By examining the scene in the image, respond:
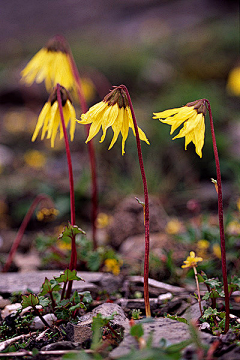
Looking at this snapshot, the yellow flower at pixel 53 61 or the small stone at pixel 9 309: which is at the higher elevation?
the yellow flower at pixel 53 61

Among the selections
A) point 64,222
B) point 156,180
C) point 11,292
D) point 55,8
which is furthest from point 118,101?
point 55,8

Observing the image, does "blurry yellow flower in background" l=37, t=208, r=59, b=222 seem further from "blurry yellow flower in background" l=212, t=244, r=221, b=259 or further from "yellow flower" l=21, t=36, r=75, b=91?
"blurry yellow flower in background" l=212, t=244, r=221, b=259

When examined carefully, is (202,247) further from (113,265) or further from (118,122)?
(118,122)

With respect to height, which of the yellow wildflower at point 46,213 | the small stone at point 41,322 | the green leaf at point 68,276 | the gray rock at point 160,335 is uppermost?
the yellow wildflower at point 46,213

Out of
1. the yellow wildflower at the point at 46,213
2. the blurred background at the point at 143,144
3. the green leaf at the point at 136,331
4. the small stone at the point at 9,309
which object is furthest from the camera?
the blurred background at the point at 143,144

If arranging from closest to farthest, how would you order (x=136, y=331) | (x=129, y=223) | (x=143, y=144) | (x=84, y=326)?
1. (x=136, y=331)
2. (x=84, y=326)
3. (x=129, y=223)
4. (x=143, y=144)

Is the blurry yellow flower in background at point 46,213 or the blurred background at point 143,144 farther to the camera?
the blurred background at point 143,144

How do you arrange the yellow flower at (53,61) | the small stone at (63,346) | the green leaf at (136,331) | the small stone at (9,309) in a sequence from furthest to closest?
the yellow flower at (53,61) → the small stone at (9,309) → the small stone at (63,346) → the green leaf at (136,331)

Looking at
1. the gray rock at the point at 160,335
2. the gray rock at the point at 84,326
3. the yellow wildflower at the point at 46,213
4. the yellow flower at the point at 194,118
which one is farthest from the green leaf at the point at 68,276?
the yellow wildflower at the point at 46,213

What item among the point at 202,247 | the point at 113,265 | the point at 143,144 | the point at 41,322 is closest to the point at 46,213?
the point at 113,265

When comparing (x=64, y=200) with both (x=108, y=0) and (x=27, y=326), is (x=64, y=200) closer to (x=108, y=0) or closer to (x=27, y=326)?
(x=27, y=326)

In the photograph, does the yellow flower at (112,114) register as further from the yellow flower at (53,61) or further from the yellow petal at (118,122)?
the yellow flower at (53,61)
